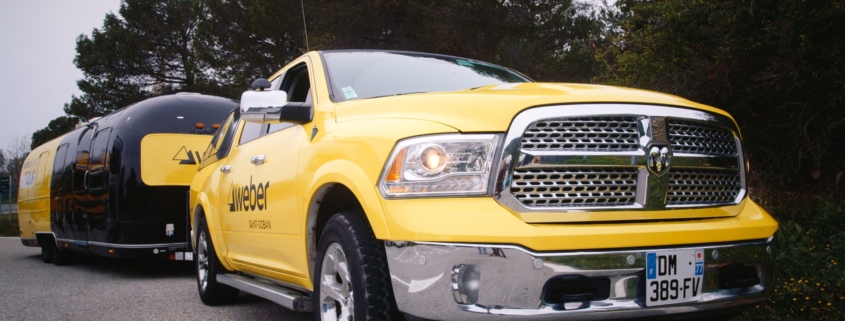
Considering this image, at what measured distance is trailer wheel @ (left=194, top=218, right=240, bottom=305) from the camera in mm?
6274

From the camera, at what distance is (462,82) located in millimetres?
4590

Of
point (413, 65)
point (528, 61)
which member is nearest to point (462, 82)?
point (413, 65)

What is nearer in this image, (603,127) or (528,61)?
(603,127)

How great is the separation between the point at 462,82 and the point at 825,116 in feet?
18.1

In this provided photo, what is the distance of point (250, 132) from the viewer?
5.47 m

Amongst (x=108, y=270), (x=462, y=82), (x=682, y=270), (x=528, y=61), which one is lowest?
(x=108, y=270)

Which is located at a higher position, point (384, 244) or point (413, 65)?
point (413, 65)

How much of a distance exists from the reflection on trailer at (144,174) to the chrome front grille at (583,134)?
7774 mm

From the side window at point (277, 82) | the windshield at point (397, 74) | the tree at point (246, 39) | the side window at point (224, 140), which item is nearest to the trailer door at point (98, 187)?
the side window at point (224, 140)

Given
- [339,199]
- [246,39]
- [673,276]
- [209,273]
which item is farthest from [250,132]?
[246,39]

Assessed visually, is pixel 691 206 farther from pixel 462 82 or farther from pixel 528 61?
pixel 528 61

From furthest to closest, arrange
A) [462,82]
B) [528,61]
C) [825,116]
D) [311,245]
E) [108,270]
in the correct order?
[528,61], [108,270], [825,116], [462,82], [311,245]

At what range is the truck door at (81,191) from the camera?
1116 centimetres

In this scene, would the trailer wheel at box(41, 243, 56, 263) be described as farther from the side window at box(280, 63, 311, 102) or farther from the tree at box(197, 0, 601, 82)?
the side window at box(280, 63, 311, 102)
